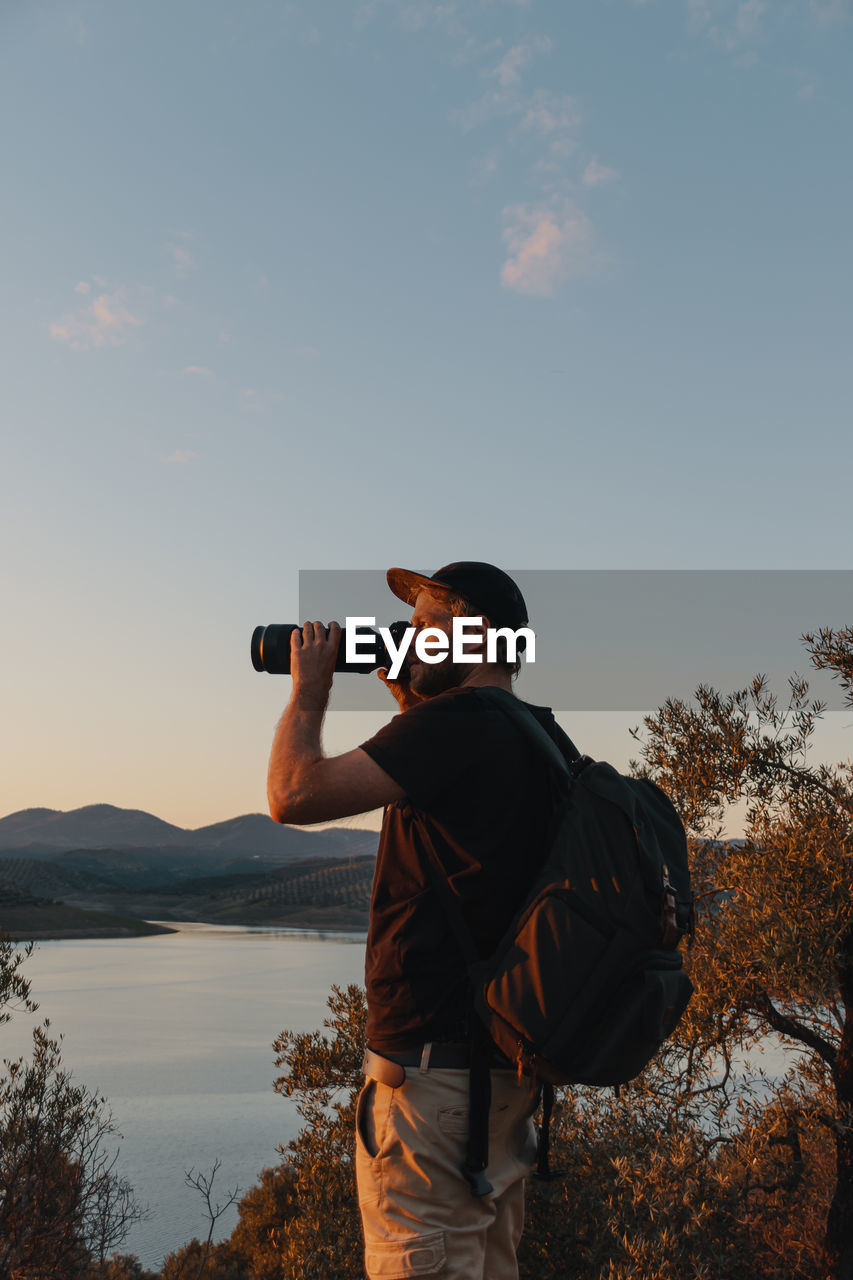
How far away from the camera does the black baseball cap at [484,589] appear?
2.10 metres

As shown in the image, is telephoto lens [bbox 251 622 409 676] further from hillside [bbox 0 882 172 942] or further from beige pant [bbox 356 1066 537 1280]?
hillside [bbox 0 882 172 942]

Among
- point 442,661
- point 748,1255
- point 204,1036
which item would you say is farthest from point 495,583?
point 204,1036

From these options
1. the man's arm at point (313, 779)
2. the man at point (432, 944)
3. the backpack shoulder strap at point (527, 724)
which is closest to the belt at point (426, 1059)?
the man at point (432, 944)

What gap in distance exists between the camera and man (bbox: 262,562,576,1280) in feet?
5.63

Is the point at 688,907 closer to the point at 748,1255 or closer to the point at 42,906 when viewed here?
the point at 748,1255

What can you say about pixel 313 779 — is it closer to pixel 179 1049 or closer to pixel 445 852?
pixel 445 852

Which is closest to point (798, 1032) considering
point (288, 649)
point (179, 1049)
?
point (288, 649)

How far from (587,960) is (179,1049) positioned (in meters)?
37.7

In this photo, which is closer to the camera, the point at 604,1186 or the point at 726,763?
the point at 604,1186

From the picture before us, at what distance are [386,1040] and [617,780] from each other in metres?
0.70

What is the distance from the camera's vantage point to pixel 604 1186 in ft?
17.5

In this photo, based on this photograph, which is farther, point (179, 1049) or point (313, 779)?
point (179, 1049)

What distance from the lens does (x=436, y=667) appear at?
84.0 inches

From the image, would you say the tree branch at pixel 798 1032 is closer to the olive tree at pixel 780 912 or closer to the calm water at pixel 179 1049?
the olive tree at pixel 780 912
